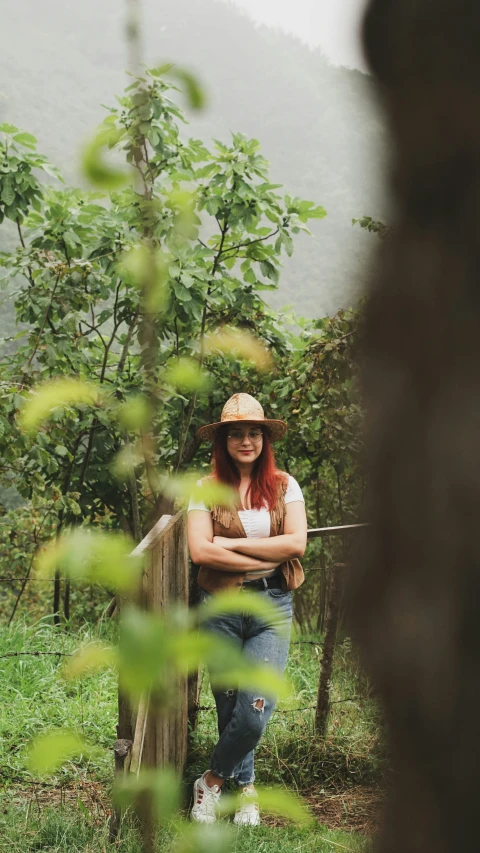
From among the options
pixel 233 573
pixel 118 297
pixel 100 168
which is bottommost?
pixel 233 573

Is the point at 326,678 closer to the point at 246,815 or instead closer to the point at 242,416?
the point at 246,815

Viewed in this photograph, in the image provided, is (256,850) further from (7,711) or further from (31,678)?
(31,678)

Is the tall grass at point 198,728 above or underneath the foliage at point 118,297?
underneath

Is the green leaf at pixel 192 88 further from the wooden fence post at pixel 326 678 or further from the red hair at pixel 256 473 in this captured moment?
the wooden fence post at pixel 326 678


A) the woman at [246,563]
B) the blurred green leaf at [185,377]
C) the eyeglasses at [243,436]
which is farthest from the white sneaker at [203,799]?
the blurred green leaf at [185,377]

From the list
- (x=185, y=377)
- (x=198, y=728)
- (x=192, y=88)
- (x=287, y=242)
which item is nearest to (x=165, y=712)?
(x=185, y=377)

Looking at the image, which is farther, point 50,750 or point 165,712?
point 165,712

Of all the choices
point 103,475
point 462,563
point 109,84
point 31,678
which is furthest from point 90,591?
point 462,563

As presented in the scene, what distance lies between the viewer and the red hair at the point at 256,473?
3.73m

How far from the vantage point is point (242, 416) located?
12.4ft

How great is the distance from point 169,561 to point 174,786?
2.84 metres

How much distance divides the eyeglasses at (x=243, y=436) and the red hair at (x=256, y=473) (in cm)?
5

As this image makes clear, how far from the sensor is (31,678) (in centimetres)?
512

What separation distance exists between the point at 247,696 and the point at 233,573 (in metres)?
0.53
